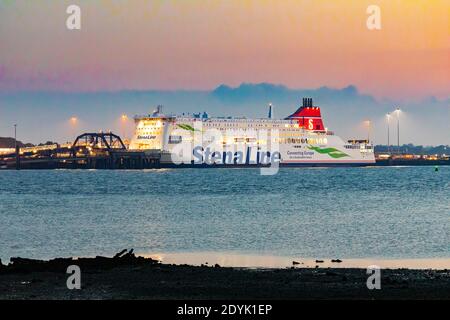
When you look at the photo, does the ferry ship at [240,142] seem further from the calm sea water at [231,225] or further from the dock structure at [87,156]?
the calm sea water at [231,225]

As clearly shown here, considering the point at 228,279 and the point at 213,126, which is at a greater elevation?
the point at 213,126

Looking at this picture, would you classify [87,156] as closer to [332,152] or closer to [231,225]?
[332,152]

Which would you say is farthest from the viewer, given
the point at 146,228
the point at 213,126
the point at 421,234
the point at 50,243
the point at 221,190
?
the point at 213,126

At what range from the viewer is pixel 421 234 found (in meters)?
32.1

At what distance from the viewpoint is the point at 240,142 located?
134 metres

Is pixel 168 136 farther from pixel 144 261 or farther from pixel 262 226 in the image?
pixel 144 261

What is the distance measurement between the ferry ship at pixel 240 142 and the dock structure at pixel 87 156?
2.33 metres

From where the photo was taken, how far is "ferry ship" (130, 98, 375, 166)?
131 m

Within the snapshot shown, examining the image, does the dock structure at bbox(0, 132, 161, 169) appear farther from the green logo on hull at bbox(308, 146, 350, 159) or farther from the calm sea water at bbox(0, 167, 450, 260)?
the calm sea water at bbox(0, 167, 450, 260)

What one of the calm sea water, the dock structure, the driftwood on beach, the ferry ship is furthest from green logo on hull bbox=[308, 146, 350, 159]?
the driftwood on beach

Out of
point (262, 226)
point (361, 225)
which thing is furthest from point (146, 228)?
point (361, 225)

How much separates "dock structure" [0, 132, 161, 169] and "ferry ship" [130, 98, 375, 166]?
233 cm

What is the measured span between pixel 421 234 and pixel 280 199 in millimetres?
24117

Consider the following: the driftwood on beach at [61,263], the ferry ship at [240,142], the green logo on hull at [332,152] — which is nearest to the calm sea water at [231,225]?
the driftwood on beach at [61,263]
